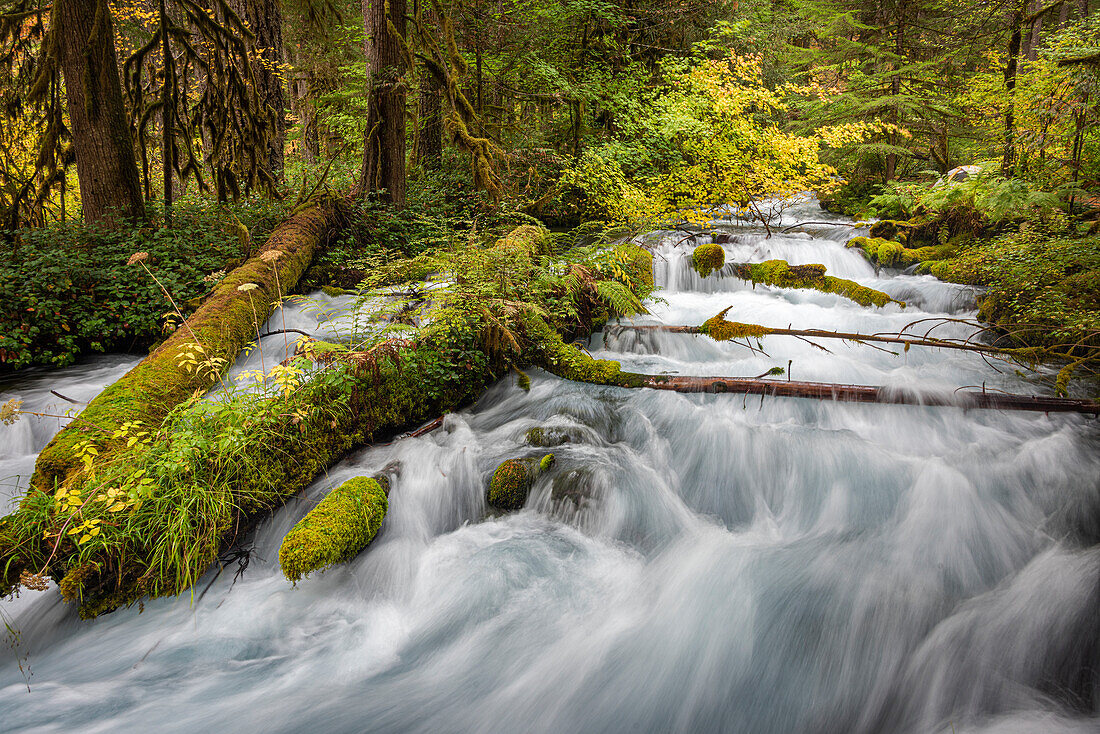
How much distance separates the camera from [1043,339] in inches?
222

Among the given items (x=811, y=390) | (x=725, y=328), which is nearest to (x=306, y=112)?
(x=725, y=328)

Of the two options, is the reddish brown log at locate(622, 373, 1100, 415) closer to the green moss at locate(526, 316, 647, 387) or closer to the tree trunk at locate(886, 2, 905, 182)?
the green moss at locate(526, 316, 647, 387)

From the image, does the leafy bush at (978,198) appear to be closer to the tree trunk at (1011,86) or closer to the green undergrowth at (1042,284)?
the green undergrowth at (1042,284)

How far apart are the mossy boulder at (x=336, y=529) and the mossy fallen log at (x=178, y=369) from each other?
1.27m

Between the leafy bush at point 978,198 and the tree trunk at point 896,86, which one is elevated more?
the tree trunk at point 896,86

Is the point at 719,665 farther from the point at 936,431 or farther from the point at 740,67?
the point at 740,67

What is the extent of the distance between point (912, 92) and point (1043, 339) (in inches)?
394

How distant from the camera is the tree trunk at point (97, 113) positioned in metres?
6.43

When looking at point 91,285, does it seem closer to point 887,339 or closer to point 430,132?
point 430,132

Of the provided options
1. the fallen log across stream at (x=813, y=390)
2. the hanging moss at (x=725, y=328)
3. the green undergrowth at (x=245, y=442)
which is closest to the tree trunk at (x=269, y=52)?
the green undergrowth at (x=245, y=442)

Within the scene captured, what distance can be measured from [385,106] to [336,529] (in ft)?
25.3

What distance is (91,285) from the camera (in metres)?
6.13

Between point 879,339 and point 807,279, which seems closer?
point 879,339

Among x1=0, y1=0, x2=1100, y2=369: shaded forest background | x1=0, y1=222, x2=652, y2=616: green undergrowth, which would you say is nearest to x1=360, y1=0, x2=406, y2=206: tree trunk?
x1=0, y1=0, x2=1100, y2=369: shaded forest background
